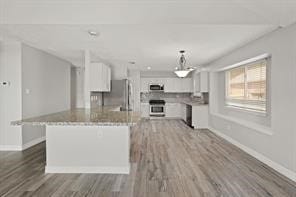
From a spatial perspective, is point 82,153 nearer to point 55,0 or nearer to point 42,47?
point 55,0

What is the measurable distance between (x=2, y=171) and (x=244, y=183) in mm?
A: 3639

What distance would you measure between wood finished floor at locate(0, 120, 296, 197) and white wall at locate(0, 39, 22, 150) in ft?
1.15

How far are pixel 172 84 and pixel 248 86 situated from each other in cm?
519

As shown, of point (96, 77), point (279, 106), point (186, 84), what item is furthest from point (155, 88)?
point (279, 106)

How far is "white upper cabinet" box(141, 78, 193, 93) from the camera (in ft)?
34.7

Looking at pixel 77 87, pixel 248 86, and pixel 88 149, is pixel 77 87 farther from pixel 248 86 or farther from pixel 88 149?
pixel 248 86

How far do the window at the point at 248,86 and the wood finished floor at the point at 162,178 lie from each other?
49.5 inches

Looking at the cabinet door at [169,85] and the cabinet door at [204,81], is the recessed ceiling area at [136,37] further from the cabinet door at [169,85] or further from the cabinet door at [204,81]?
the cabinet door at [169,85]

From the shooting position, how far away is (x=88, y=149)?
3570 mm

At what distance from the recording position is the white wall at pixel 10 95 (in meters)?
4.80

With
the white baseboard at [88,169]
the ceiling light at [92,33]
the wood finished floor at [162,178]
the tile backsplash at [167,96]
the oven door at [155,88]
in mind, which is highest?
the ceiling light at [92,33]

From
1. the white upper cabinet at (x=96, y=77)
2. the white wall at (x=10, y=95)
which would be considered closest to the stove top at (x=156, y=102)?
the white upper cabinet at (x=96, y=77)

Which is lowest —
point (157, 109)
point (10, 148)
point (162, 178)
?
point (162, 178)

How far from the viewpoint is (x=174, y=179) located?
10.8 feet
